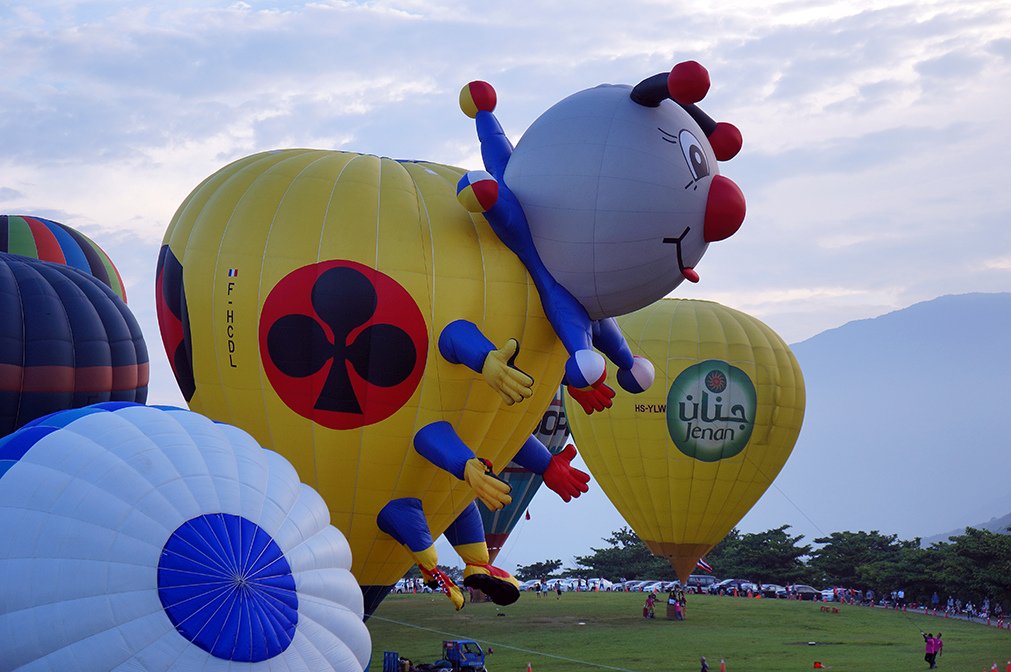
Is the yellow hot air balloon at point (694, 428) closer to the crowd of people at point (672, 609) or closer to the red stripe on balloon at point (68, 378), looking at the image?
the crowd of people at point (672, 609)

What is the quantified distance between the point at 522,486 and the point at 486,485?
44.0 feet

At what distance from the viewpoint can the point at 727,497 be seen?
24.2 metres

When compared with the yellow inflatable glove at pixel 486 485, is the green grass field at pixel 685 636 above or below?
below

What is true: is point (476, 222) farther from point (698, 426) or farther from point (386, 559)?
point (698, 426)

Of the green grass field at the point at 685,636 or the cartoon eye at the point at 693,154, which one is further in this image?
the green grass field at the point at 685,636

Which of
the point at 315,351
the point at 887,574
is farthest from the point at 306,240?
the point at 887,574

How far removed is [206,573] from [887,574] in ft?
80.0

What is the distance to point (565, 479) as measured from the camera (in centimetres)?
1298

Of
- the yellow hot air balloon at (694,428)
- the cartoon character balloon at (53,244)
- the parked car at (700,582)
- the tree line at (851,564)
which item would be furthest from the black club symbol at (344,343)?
the parked car at (700,582)

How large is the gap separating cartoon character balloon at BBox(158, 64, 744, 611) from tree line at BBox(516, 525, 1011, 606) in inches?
686

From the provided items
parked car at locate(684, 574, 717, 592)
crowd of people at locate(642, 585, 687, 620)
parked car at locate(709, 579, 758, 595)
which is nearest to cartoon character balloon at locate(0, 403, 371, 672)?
crowd of people at locate(642, 585, 687, 620)

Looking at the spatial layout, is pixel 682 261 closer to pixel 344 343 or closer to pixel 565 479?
pixel 565 479

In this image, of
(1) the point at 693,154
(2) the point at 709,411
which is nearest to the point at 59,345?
(1) the point at 693,154

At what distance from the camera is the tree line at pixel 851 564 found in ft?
92.0
